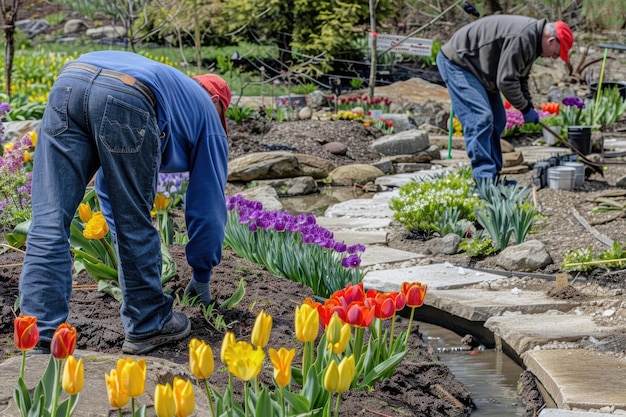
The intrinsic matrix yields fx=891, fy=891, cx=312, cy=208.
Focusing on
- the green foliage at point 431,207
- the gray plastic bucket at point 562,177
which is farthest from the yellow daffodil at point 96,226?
the gray plastic bucket at point 562,177

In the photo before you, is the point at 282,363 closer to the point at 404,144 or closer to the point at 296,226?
the point at 296,226

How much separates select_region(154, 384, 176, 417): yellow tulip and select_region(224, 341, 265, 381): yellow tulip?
0.60 feet

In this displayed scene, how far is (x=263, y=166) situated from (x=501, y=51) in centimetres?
288

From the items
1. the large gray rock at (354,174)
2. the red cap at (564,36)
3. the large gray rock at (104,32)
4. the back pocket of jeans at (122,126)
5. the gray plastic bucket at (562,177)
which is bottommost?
the large gray rock at (104,32)

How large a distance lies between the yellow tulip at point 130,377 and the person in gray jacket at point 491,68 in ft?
17.8

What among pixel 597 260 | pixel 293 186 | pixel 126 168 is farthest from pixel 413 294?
pixel 293 186

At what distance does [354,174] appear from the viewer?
30.3 ft

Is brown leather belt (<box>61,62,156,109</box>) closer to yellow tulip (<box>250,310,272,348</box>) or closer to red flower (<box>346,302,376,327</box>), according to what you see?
red flower (<box>346,302,376,327</box>)

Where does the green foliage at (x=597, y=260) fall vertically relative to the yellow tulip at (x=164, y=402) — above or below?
below

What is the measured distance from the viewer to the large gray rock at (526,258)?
5.09 meters

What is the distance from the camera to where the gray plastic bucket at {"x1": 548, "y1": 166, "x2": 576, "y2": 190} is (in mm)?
7363

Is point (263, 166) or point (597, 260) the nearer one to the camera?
point (597, 260)

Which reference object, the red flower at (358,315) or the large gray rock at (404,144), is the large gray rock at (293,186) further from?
the red flower at (358,315)

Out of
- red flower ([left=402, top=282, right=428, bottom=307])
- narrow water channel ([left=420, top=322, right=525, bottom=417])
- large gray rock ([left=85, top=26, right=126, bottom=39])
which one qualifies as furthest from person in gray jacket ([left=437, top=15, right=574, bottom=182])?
large gray rock ([left=85, top=26, right=126, bottom=39])
